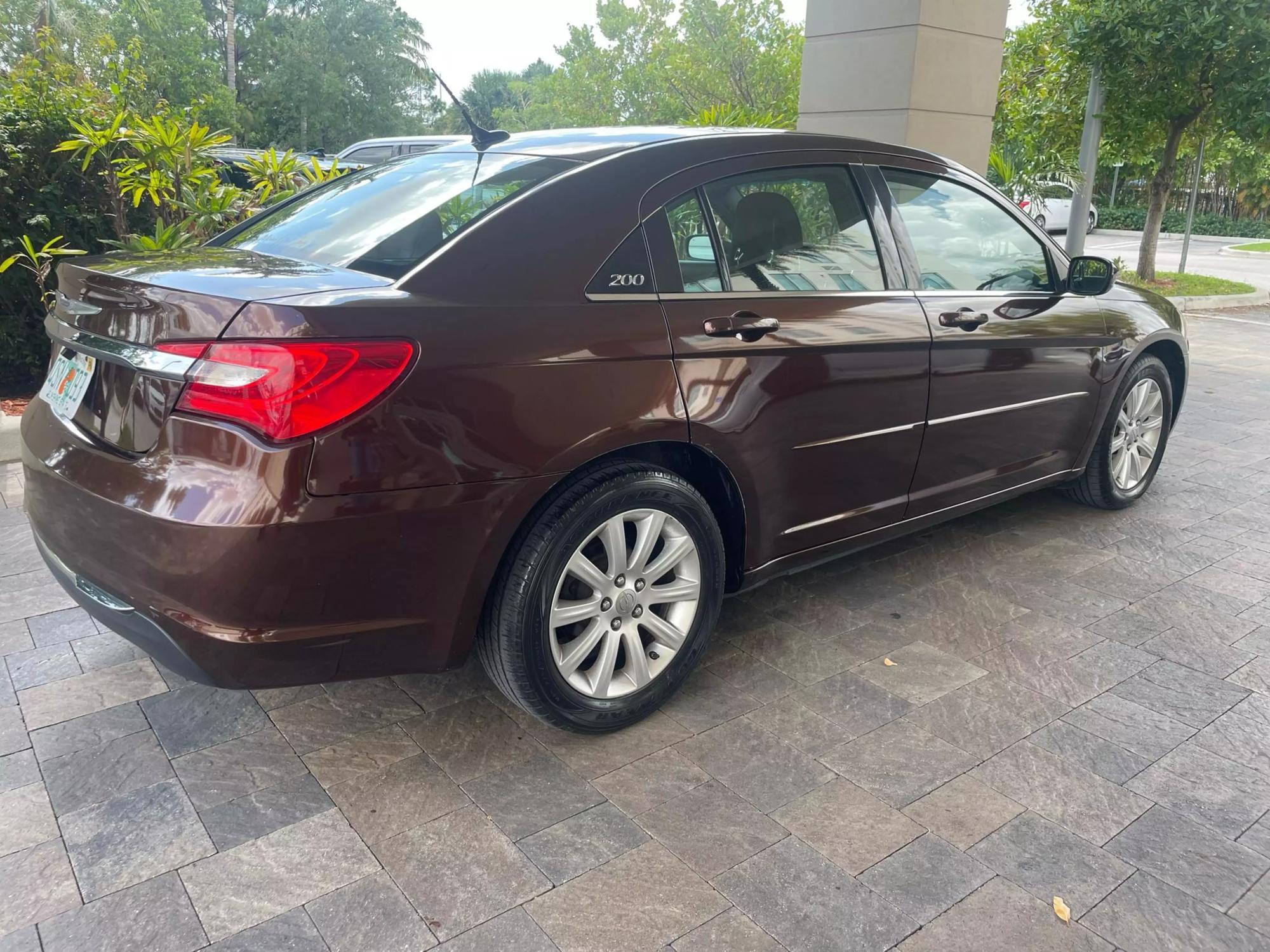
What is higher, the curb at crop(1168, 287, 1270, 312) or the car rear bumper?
the curb at crop(1168, 287, 1270, 312)

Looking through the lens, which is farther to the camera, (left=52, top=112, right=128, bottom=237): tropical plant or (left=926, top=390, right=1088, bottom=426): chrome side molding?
(left=52, top=112, right=128, bottom=237): tropical plant

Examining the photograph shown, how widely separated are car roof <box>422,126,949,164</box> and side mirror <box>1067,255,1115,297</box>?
3.53 ft

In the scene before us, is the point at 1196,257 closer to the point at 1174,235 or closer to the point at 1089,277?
the point at 1174,235

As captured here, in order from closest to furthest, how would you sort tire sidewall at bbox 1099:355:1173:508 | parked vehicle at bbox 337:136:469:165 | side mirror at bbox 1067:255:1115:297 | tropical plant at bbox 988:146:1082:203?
1. side mirror at bbox 1067:255:1115:297
2. tire sidewall at bbox 1099:355:1173:508
3. tropical plant at bbox 988:146:1082:203
4. parked vehicle at bbox 337:136:469:165

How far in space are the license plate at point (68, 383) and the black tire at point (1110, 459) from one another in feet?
13.1

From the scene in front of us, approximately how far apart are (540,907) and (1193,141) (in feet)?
51.7

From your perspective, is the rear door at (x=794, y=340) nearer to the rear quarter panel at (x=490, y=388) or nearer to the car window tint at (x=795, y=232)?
the car window tint at (x=795, y=232)

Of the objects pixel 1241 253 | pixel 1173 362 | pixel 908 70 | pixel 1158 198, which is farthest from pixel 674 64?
pixel 1173 362

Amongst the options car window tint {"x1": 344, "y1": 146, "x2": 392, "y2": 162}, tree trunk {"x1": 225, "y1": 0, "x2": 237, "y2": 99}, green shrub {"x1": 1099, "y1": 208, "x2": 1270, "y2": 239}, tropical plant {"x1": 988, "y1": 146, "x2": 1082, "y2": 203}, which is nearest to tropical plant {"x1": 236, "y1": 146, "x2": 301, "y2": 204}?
tropical plant {"x1": 988, "y1": 146, "x2": 1082, "y2": 203}

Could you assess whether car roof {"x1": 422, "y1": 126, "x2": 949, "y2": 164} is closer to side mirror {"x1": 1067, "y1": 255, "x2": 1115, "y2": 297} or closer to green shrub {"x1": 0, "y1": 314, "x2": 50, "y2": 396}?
side mirror {"x1": 1067, "y1": 255, "x2": 1115, "y2": 297}

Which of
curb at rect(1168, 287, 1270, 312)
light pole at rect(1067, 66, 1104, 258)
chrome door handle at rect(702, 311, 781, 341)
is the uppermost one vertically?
light pole at rect(1067, 66, 1104, 258)

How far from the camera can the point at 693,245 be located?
109 inches

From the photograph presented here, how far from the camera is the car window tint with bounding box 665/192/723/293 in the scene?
2711 mm

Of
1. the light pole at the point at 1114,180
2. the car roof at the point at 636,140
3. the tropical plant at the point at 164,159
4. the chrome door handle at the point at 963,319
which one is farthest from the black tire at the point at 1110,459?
the light pole at the point at 1114,180
